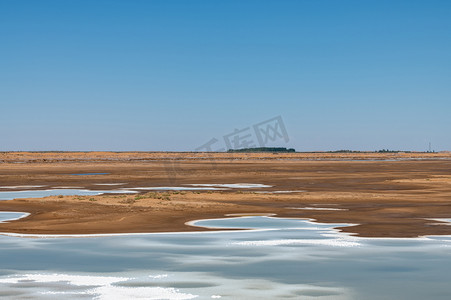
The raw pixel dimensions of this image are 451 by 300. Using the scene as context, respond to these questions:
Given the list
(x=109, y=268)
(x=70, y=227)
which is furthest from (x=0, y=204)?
(x=109, y=268)

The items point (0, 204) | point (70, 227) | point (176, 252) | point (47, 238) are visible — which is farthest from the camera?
point (0, 204)

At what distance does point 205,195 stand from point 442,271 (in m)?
20.2

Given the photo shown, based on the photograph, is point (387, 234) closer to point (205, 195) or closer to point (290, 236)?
point (290, 236)

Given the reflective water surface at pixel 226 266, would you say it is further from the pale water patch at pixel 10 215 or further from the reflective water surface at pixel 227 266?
the pale water patch at pixel 10 215

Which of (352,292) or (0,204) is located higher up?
(0,204)

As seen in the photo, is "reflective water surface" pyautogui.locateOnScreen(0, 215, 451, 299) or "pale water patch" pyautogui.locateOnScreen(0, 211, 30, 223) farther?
"pale water patch" pyautogui.locateOnScreen(0, 211, 30, 223)

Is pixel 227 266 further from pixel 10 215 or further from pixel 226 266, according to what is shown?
pixel 10 215

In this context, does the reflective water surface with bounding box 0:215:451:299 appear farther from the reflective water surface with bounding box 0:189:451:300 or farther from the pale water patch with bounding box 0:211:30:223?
the pale water patch with bounding box 0:211:30:223

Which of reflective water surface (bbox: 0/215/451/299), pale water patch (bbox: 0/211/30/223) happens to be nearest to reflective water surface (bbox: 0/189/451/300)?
reflective water surface (bbox: 0/215/451/299)

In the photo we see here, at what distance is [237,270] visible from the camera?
12484 mm

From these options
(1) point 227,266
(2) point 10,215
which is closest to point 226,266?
(1) point 227,266

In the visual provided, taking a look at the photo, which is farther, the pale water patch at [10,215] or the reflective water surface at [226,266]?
the pale water patch at [10,215]

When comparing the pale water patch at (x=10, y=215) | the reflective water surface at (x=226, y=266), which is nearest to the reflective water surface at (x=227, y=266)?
the reflective water surface at (x=226, y=266)

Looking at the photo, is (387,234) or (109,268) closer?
(109,268)
